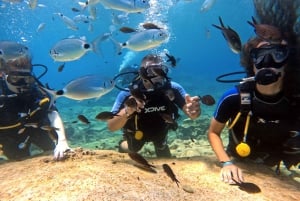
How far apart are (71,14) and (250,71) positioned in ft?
130

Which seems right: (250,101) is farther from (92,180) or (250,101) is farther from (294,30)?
(92,180)

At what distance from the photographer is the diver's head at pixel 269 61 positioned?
11.9 ft

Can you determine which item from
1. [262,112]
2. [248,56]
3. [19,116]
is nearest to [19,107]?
[19,116]

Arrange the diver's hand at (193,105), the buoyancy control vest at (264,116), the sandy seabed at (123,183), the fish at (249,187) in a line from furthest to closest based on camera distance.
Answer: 1. the diver's hand at (193,105)
2. the buoyancy control vest at (264,116)
3. the fish at (249,187)
4. the sandy seabed at (123,183)

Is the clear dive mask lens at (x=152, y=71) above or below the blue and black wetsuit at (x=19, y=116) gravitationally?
above

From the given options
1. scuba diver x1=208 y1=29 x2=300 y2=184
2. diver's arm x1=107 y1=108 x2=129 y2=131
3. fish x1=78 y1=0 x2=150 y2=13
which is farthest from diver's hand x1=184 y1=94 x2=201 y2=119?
fish x1=78 y1=0 x2=150 y2=13

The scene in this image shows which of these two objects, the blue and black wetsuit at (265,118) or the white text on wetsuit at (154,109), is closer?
the blue and black wetsuit at (265,118)

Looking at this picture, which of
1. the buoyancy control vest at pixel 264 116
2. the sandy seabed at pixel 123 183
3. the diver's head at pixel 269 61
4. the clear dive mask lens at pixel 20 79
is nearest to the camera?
the sandy seabed at pixel 123 183

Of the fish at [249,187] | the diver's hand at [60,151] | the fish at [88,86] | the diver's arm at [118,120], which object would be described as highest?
the fish at [88,86]

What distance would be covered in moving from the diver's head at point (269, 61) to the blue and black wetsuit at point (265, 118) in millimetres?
431

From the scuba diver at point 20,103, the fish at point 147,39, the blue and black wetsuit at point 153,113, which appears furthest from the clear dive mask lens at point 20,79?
the fish at point 147,39

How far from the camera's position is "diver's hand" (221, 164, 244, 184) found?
11.6ft

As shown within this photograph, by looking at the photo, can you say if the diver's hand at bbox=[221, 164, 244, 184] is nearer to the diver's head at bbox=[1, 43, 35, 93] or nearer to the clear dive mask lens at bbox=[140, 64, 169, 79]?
the clear dive mask lens at bbox=[140, 64, 169, 79]

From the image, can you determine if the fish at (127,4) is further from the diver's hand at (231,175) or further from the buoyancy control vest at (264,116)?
the diver's hand at (231,175)
